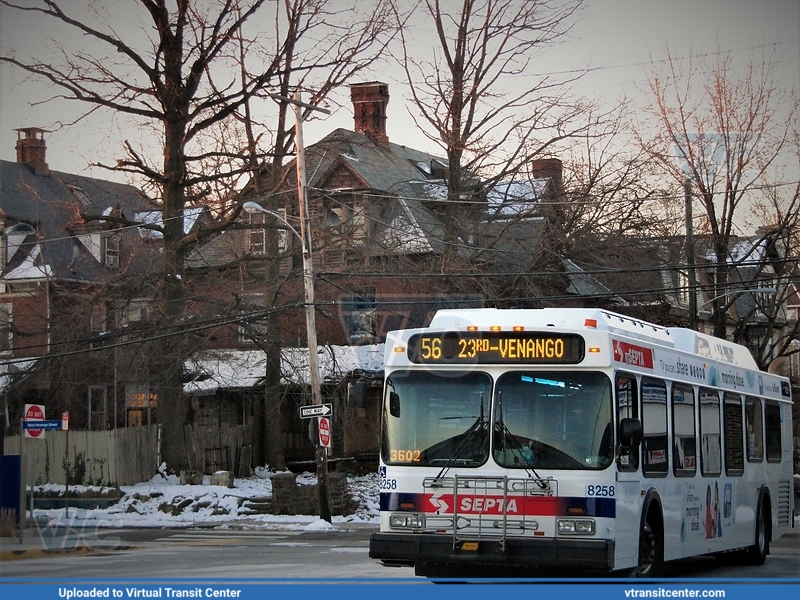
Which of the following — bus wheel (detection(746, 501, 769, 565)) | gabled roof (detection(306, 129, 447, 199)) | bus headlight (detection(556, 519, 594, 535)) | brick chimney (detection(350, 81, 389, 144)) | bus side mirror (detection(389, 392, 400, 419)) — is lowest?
bus wheel (detection(746, 501, 769, 565))

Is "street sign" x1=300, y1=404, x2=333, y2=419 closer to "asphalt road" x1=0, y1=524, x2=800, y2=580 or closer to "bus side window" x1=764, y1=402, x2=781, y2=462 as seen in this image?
"asphalt road" x1=0, y1=524, x2=800, y2=580

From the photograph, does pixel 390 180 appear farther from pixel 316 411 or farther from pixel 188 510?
pixel 316 411

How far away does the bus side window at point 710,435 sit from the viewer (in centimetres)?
1367

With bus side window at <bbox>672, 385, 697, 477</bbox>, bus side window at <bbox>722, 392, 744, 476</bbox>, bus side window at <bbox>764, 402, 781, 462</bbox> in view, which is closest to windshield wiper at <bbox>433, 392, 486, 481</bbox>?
bus side window at <bbox>672, 385, 697, 477</bbox>

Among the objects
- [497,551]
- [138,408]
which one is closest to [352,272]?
[138,408]

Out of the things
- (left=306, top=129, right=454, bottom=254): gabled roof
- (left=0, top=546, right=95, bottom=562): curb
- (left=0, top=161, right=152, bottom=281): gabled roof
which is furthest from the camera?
(left=0, top=161, right=152, bottom=281): gabled roof

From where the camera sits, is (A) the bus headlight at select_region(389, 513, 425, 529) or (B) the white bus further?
(A) the bus headlight at select_region(389, 513, 425, 529)

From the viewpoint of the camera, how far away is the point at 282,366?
3522cm

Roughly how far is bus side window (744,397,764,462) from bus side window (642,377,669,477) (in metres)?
3.74

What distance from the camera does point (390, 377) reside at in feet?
38.3

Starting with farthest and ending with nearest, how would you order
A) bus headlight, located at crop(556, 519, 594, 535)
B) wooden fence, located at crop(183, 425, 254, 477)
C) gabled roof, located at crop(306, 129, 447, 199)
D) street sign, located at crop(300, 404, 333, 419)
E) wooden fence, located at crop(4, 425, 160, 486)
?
gabled roof, located at crop(306, 129, 447, 199) < wooden fence, located at crop(183, 425, 254, 477) < wooden fence, located at crop(4, 425, 160, 486) < street sign, located at crop(300, 404, 333, 419) < bus headlight, located at crop(556, 519, 594, 535)

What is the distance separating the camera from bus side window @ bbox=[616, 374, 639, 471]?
36.3 feet

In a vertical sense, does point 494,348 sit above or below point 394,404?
above

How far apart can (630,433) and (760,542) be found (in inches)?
262
